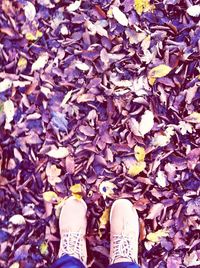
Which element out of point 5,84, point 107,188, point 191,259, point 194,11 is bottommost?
point 191,259

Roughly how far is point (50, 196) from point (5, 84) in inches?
17.4

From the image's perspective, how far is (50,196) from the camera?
2.06 m

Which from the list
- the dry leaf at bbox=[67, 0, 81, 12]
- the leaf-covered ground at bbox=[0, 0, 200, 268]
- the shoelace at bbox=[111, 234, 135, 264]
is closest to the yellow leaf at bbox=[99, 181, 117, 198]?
the leaf-covered ground at bbox=[0, 0, 200, 268]

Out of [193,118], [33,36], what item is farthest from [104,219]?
[33,36]

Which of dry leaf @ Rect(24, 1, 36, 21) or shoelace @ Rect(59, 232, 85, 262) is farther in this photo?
dry leaf @ Rect(24, 1, 36, 21)

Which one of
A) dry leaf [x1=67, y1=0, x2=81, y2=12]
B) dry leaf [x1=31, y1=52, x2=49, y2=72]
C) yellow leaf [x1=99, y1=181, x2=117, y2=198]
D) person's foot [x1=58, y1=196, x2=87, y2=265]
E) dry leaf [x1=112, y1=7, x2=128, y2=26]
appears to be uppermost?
dry leaf [x1=67, y1=0, x2=81, y2=12]

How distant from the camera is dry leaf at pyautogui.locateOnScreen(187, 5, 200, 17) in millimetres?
2086

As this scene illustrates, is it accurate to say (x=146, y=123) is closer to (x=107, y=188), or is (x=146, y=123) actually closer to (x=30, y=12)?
(x=107, y=188)

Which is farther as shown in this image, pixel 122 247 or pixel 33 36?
pixel 33 36

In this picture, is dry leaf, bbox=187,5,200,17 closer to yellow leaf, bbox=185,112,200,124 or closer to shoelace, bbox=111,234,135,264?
yellow leaf, bbox=185,112,200,124

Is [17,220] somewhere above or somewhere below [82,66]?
below

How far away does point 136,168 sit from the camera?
204 centimetres

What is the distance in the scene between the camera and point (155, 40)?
82.2 inches

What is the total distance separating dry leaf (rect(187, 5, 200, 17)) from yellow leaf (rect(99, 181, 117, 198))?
681 mm
